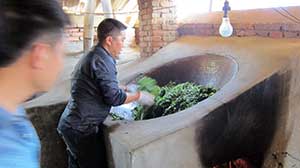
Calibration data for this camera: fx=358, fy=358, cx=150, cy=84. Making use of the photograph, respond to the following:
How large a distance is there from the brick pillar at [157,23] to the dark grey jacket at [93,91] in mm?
1941

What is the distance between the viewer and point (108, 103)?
2461mm

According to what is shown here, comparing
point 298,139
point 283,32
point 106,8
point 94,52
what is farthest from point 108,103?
point 106,8

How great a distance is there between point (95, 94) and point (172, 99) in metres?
0.84

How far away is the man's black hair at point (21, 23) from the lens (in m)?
0.57

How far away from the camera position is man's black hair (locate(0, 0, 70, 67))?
573mm

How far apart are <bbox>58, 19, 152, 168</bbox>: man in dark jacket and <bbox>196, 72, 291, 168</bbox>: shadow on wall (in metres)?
0.59

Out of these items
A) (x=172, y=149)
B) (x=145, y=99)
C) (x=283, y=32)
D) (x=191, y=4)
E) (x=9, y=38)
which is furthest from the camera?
(x=191, y=4)

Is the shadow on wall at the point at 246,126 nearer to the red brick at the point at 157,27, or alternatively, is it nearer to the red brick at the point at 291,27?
the red brick at the point at 291,27

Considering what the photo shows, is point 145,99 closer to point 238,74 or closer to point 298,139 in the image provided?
point 238,74

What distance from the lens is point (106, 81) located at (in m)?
2.38

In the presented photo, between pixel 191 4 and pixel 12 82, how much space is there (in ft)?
13.7

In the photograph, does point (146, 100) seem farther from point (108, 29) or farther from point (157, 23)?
point (157, 23)

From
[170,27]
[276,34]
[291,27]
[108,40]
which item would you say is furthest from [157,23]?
[108,40]

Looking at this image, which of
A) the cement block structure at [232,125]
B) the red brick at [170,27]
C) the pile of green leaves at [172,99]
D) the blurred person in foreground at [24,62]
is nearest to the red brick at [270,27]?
the cement block structure at [232,125]
